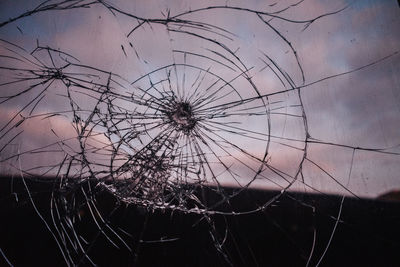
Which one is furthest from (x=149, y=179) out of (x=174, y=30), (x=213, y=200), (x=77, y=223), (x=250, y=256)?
(x=250, y=256)

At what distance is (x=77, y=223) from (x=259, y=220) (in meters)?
1.50

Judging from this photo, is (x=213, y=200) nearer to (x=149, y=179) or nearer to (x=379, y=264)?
(x=149, y=179)

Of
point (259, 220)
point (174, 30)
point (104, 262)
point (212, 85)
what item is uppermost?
point (174, 30)

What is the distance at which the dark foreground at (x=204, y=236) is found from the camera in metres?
1.66

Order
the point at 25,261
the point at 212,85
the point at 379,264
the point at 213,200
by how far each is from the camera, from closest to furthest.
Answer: the point at 212,85, the point at 213,200, the point at 25,261, the point at 379,264

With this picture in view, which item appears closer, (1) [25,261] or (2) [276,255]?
(1) [25,261]

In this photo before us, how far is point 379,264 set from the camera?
1908 millimetres

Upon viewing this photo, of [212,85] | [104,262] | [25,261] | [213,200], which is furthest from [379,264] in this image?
[25,261]

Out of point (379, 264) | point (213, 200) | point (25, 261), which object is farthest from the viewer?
point (379, 264)

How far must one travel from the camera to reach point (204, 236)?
1919 mm

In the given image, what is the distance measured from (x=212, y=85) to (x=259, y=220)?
4.99ft

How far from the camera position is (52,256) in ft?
5.61

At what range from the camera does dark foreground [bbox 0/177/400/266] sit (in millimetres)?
1659

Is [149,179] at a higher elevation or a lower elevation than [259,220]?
higher
